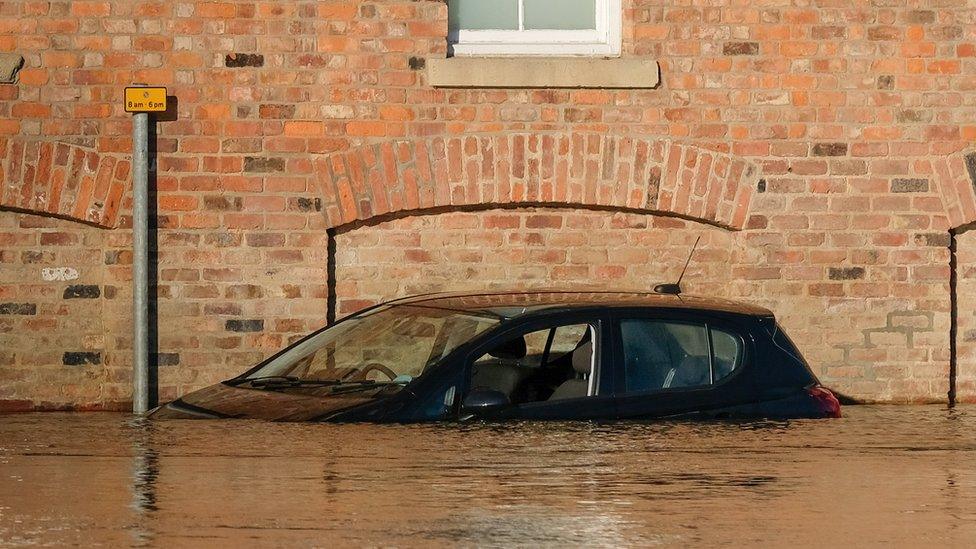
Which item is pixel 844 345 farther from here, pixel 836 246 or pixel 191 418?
pixel 191 418

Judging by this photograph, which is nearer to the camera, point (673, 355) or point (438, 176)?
point (673, 355)

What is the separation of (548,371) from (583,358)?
0.57 ft

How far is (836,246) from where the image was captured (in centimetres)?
1121

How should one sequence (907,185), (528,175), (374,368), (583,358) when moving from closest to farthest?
(583,358), (374,368), (528,175), (907,185)

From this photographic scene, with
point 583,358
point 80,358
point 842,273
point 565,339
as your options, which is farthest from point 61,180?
point 842,273

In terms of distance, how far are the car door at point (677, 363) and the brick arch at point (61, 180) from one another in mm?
4046

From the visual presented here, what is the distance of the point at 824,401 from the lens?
323 inches

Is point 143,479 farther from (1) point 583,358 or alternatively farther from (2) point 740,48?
(2) point 740,48

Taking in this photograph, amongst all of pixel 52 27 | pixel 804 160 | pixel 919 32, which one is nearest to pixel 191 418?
pixel 52 27

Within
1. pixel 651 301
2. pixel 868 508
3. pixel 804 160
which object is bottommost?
pixel 868 508

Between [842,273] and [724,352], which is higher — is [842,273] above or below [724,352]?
above

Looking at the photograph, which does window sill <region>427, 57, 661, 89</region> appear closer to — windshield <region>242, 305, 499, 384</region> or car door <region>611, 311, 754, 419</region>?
windshield <region>242, 305, 499, 384</region>

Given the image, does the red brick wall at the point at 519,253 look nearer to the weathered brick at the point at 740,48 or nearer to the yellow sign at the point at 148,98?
the weathered brick at the point at 740,48

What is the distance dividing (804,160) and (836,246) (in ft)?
1.96
